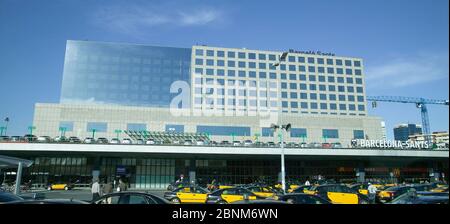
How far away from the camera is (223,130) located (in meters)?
60.5

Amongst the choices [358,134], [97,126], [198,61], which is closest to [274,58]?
[198,61]

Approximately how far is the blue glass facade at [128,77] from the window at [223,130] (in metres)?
21.7

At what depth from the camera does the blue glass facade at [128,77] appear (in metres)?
66.8

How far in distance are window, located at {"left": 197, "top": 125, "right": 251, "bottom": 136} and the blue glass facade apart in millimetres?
21713

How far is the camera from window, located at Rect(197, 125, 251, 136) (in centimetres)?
5987

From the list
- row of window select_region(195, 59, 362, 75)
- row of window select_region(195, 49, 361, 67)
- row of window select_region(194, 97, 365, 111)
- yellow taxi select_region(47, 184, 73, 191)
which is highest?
row of window select_region(195, 49, 361, 67)

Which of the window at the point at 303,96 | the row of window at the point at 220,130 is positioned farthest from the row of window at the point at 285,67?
the row of window at the point at 220,130

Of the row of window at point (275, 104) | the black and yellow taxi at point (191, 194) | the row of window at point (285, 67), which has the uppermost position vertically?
the row of window at point (285, 67)

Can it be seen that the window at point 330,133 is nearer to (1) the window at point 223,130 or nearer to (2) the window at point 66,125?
(1) the window at point 223,130

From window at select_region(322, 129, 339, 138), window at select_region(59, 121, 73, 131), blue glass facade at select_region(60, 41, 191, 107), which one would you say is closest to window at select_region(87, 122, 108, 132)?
window at select_region(59, 121, 73, 131)

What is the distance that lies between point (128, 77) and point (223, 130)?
1191 inches

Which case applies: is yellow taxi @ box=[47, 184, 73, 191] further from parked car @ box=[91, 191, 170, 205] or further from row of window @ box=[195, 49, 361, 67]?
row of window @ box=[195, 49, 361, 67]

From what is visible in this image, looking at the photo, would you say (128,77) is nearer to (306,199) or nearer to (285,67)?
(285,67)
